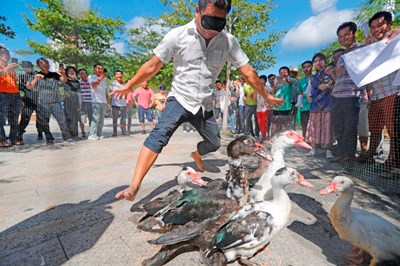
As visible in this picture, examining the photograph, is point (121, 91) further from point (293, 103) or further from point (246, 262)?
point (293, 103)

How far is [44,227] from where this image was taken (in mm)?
2096

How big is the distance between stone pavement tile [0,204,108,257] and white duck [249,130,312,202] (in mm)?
1588

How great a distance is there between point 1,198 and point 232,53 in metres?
3.28

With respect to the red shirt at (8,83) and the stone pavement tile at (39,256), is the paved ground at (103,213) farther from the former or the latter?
the red shirt at (8,83)

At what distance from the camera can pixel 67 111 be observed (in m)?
6.81

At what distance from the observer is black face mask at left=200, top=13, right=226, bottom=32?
216 centimetres

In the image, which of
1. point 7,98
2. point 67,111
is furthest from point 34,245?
point 67,111

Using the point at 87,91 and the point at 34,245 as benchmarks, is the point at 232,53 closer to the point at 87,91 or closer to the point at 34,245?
the point at 34,245

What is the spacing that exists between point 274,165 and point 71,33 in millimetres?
20453

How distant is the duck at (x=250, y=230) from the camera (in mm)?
1586

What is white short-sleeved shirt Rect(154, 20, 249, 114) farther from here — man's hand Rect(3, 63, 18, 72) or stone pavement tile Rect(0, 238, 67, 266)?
man's hand Rect(3, 63, 18, 72)

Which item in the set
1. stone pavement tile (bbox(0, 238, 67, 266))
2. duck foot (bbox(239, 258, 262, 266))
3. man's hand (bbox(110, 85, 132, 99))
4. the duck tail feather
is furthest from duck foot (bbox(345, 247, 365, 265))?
man's hand (bbox(110, 85, 132, 99))

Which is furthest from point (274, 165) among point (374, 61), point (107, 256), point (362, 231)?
point (107, 256)

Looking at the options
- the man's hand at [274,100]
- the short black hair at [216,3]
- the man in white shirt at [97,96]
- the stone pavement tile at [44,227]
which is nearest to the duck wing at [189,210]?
the stone pavement tile at [44,227]
